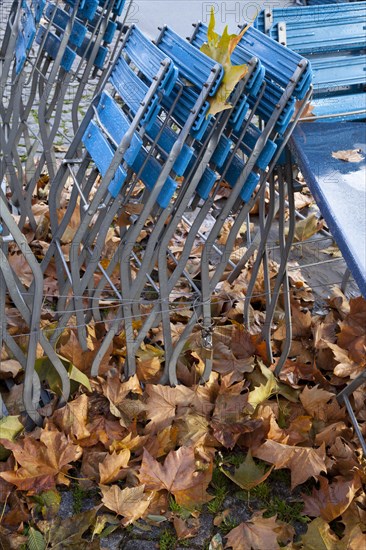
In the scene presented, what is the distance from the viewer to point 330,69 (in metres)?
3.66

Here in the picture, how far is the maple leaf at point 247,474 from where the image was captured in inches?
95.8

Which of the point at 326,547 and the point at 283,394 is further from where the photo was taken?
the point at 283,394

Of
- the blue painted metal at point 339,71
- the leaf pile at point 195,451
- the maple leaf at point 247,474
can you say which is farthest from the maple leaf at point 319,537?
the blue painted metal at point 339,71

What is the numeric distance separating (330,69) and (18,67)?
1.53 meters

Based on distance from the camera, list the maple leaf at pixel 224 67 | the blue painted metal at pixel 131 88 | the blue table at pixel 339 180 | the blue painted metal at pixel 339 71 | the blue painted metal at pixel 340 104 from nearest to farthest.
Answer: the blue table at pixel 339 180 < the maple leaf at pixel 224 67 < the blue painted metal at pixel 131 88 < the blue painted metal at pixel 339 71 < the blue painted metal at pixel 340 104

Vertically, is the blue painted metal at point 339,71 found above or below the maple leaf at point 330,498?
above

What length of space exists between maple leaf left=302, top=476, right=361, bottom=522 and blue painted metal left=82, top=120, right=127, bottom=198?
45.6 inches

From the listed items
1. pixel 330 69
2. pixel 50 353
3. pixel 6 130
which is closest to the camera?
pixel 50 353

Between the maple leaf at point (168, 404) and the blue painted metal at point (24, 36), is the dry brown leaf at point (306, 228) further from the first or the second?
the blue painted metal at point (24, 36)

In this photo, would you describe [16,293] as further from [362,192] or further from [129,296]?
[362,192]

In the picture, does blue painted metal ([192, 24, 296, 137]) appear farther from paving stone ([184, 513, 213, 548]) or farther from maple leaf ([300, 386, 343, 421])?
paving stone ([184, 513, 213, 548])

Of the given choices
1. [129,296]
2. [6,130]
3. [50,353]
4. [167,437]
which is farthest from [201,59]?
[6,130]

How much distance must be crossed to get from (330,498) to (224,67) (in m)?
1.38

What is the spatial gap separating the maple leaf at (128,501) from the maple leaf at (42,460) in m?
0.18
